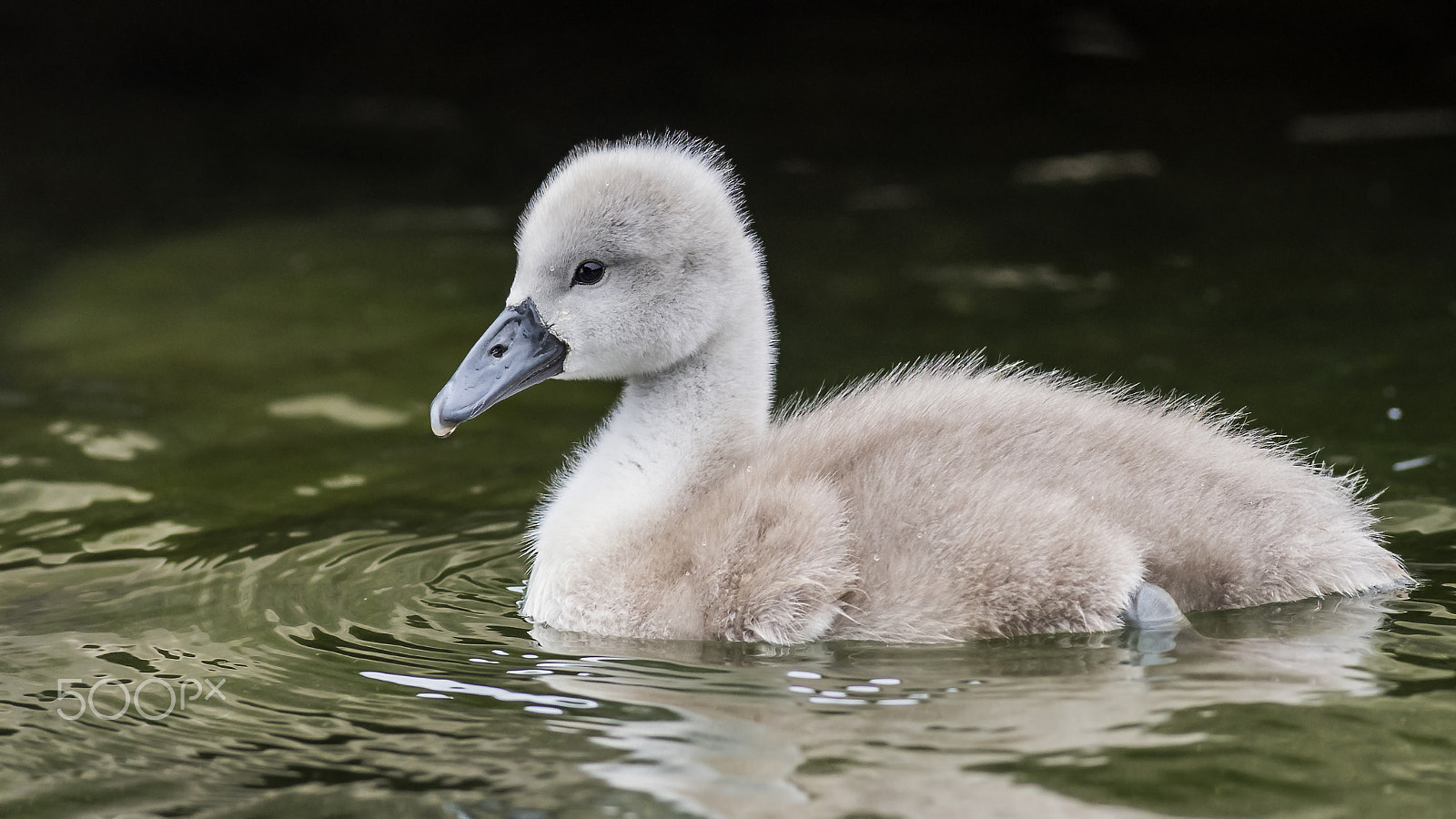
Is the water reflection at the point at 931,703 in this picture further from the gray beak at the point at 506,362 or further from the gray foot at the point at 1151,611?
the gray beak at the point at 506,362

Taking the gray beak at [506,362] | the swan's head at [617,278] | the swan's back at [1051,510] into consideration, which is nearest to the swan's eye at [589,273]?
the swan's head at [617,278]

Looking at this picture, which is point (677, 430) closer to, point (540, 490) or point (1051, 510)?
point (1051, 510)

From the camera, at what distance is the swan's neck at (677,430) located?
4777 millimetres

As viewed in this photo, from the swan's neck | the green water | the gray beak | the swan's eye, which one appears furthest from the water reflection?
the swan's eye

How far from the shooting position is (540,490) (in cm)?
611

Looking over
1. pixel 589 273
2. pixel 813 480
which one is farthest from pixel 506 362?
pixel 813 480

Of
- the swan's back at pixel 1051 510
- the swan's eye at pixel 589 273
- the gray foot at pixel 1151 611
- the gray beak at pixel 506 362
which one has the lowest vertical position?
the gray foot at pixel 1151 611

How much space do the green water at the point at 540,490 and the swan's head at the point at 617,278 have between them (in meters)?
0.71

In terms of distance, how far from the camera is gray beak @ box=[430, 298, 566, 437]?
191 inches

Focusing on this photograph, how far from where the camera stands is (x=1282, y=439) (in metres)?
5.82

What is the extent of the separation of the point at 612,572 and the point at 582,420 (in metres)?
2.46

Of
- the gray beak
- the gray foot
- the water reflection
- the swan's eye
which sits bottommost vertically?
the water reflection

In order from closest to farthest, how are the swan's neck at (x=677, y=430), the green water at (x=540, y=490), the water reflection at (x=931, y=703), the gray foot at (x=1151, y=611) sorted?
the water reflection at (x=931, y=703), the green water at (x=540, y=490), the gray foot at (x=1151, y=611), the swan's neck at (x=677, y=430)

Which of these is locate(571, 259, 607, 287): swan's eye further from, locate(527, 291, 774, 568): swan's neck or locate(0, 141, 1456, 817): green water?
locate(0, 141, 1456, 817): green water
